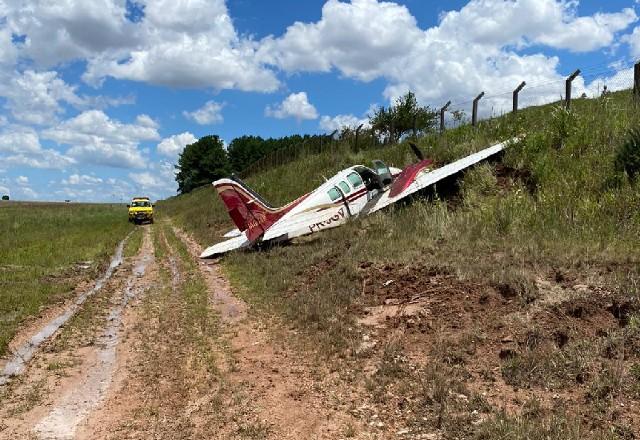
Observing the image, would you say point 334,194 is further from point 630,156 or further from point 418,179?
point 630,156

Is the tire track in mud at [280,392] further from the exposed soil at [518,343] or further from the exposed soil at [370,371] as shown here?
the exposed soil at [518,343]

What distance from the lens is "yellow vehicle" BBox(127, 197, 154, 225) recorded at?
42.0 meters

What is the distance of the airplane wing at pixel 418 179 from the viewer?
15688 millimetres

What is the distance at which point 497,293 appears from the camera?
24.9 ft

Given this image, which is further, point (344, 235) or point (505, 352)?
point (344, 235)

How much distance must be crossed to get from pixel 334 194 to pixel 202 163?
93.6m

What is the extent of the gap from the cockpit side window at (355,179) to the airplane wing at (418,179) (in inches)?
35.7

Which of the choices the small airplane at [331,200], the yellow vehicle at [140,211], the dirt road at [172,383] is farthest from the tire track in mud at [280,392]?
the yellow vehicle at [140,211]

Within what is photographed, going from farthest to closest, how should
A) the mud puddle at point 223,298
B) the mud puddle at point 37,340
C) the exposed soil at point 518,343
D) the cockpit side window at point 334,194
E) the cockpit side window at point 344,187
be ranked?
the cockpit side window at point 344,187 < the cockpit side window at point 334,194 < the mud puddle at point 223,298 < the mud puddle at point 37,340 < the exposed soil at point 518,343

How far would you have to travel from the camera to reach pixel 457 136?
21219mm

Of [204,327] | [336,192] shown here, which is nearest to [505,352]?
[204,327]

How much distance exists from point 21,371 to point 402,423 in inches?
200

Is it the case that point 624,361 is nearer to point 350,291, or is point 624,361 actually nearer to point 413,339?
point 413,339

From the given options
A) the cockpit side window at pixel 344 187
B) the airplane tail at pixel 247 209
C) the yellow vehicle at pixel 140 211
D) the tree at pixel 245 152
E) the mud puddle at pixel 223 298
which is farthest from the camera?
the tree at pixel 245 152
